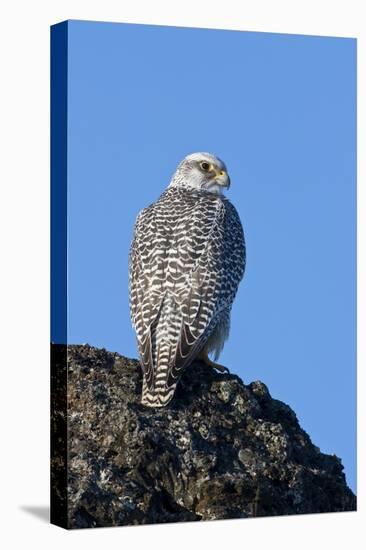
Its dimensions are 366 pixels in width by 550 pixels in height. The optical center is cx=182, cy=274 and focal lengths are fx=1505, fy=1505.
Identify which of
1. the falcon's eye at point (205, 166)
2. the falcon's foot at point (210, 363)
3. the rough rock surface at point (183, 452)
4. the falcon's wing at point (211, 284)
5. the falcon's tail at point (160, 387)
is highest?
the falcon's eye at point (205, 166)

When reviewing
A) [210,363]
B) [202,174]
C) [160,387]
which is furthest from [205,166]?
[160,387]

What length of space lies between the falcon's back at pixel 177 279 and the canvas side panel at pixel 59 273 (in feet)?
2.19

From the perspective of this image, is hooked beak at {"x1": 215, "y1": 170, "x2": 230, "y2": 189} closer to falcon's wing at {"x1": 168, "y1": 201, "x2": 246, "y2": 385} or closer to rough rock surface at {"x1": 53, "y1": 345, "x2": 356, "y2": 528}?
falcon's wing at {"x1": 168, "y1": 201, "x2": 246, "y2": 385}

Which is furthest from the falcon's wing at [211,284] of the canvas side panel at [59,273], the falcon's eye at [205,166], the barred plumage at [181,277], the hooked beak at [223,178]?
the canvas side panel at [59,273]

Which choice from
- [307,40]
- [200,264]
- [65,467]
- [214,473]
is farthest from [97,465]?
[307,40]

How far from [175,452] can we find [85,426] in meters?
0.75

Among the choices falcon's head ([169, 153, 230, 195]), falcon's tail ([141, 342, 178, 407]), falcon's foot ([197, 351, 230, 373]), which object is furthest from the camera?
falcon's head ([169, 153, 230, 195])

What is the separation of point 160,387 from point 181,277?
91 cm

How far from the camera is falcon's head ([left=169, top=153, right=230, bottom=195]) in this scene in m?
12.6

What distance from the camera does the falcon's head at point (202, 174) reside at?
12.6 meters

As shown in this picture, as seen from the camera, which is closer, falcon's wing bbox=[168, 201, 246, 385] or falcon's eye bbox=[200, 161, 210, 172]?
falcon's wing bbox=[168, 201, 246, 385]

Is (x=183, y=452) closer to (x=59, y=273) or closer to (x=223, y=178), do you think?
(x=59, y=273)

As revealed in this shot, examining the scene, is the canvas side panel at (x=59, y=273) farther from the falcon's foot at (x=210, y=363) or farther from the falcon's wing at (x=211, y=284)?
the falcon's foot at (x=210, y=363)

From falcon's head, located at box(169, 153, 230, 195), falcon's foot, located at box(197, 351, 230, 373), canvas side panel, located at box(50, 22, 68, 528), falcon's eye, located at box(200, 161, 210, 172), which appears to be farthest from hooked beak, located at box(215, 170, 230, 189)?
canvas side panel, located at box(50, 22, 68, 528)
